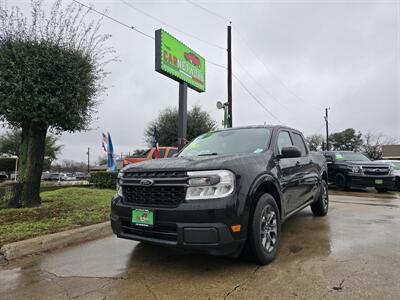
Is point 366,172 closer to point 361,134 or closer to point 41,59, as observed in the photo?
point 41,59

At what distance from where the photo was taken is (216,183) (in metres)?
2.81

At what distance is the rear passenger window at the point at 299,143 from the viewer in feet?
16.3

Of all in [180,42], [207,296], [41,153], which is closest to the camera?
[207,296]

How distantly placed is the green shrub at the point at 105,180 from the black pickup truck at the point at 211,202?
8219mm

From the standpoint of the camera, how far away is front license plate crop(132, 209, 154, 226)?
2.96m

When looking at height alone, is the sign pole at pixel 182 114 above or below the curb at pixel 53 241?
above

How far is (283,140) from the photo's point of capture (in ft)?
14.4

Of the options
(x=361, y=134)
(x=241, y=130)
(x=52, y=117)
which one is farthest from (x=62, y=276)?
(x=361, y=134)

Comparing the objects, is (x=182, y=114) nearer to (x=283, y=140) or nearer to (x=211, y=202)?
(x=283, y=140)

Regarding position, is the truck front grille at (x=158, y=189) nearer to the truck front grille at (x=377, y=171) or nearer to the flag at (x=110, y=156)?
the truck front grille at (x=377, y=171)

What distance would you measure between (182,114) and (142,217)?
26.6 feet

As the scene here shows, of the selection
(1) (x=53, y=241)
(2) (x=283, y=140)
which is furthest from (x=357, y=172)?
(1) (x=53, y=241)

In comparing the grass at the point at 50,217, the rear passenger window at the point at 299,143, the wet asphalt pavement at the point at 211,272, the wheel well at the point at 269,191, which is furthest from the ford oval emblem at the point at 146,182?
the rear passenger window at the point at 299,143

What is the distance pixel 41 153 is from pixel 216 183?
5.54 meters
